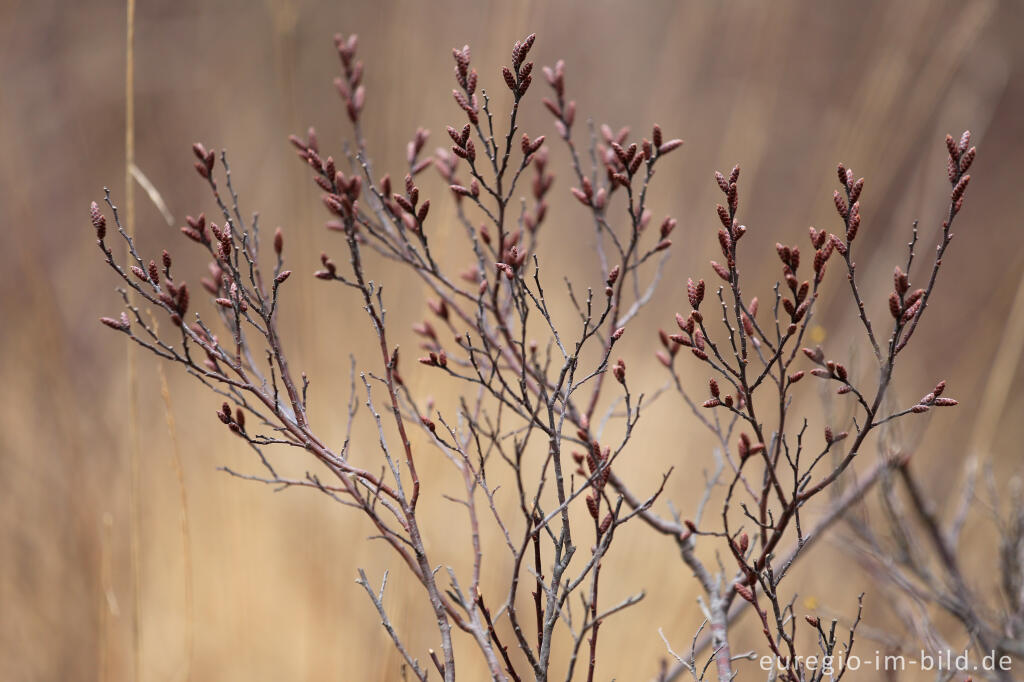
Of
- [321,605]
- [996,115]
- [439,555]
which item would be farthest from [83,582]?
[996,115]

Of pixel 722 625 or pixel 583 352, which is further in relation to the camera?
pixel 583 352

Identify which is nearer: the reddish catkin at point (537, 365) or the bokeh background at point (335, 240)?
the reddish catkin at point (537, 365)

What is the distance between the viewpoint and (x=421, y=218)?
24.9 inches

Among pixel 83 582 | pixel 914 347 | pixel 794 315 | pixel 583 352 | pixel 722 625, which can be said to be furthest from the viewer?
pixel 914 347

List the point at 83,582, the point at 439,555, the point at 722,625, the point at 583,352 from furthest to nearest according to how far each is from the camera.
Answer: the point at 583,352 → the point at 439,555 → the point at 83,582 → the point at 722,625

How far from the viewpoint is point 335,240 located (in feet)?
7.09

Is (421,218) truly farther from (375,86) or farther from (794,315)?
(375,86)

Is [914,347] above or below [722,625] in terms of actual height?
above

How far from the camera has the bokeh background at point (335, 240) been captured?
56.1 inches

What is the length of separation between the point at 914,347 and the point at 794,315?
2.15m

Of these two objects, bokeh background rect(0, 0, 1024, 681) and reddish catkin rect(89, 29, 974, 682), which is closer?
reddish catkin rect(89, 29, 974, 682)

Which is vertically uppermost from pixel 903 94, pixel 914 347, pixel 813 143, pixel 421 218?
pixel 813 143

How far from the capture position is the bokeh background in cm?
142

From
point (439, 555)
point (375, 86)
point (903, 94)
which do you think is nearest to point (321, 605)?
point (439, 555)
